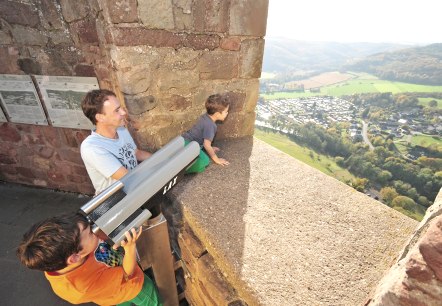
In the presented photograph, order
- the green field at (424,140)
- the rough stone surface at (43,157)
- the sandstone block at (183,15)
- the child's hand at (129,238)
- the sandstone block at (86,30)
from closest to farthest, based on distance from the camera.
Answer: the child's hand at (129,238), the sandstone block at (183,15), the sandstone block at (86,30), the rough stone surface at (43,157), the green field at (424,140)

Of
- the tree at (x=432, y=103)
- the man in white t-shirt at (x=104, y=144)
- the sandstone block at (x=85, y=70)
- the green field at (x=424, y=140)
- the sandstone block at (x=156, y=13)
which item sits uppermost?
the sandstone block at (x=156, y=13)

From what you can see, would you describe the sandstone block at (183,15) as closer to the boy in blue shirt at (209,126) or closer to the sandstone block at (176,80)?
the sandstone block at (176,80)

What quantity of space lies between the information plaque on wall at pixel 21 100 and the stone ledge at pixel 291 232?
232 cm

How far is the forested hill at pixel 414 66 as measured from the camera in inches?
1300

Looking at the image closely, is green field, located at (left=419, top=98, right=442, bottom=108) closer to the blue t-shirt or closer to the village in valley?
the village in valley

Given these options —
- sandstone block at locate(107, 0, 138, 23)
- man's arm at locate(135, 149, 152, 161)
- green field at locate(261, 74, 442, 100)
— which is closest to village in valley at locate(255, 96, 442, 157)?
green field at locate(261, 74, 442, 100)

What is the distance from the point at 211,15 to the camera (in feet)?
6.18

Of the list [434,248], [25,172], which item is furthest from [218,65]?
[25,172]

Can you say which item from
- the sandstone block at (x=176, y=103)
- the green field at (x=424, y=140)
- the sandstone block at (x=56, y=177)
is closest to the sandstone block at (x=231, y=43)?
the sandstone block at (x=176, y=103)

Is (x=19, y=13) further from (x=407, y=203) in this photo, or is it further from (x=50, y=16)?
(x=407, y=203)

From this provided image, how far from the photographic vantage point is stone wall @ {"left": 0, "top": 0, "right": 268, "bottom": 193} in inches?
68.5

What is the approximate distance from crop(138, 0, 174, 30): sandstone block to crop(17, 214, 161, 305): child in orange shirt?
142 centimetres

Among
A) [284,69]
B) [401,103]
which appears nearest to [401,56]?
[401,103]

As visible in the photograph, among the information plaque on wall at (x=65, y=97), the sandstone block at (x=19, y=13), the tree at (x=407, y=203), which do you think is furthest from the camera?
the tree at (x=407, y=203)
